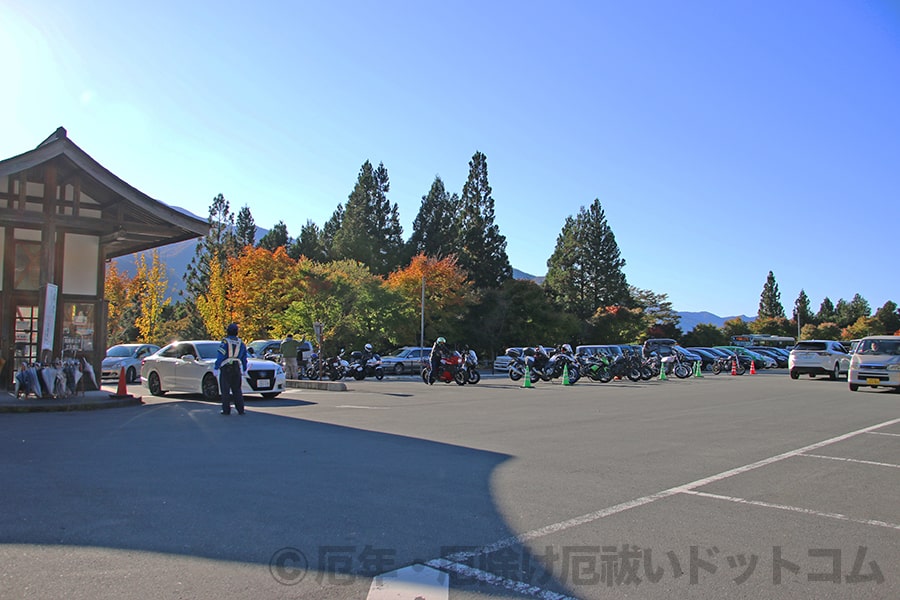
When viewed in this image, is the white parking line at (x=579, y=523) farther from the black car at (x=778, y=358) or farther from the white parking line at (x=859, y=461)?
the black car at (x=778, y=358)

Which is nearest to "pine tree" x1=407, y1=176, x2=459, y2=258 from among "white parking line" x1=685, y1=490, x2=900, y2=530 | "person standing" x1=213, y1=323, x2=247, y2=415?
"person standing" x1=213, y1=323, x2=247, y2=415

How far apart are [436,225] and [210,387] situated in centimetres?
5836

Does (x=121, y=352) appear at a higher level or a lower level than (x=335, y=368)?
higher

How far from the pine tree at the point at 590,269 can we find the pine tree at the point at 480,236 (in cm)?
873

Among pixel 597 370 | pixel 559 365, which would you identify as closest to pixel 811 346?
pixel 597 370

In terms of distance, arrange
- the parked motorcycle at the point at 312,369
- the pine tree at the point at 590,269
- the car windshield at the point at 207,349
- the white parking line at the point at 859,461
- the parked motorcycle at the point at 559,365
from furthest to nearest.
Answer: the pine tree at the point at 590,269
the parked motorcycle at the point at 312,369
the parked motorcycle at the point at 559,365
the car windshield at the point at 207,349
the white parking line at the point at 859,461

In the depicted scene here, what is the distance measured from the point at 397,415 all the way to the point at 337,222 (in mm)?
66580

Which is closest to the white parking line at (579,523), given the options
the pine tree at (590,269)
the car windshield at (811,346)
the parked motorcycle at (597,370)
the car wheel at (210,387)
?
the car wheel at (210,387)

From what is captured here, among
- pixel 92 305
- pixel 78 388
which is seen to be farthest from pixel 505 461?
pixel 92 305

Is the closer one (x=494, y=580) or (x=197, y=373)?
(x=494, y=580)

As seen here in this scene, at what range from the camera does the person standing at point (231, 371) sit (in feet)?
41.8

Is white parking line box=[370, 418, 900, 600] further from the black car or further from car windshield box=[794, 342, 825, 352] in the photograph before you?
the black car

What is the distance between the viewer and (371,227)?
70625 millimetres

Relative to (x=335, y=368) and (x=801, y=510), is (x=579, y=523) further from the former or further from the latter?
(x=335, y=368)
